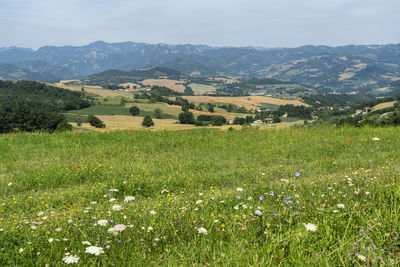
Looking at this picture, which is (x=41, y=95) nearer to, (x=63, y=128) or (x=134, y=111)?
(x=134, y=111)

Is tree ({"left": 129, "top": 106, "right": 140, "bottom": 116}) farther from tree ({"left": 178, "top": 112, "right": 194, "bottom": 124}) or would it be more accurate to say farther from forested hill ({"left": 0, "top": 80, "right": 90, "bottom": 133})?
forested hill ({"left": 0, "top": 80, "right": 90, "bottom": 133})

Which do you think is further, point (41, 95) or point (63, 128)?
point (41, 95)

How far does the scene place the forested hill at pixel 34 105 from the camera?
214 ft

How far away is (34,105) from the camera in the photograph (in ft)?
446

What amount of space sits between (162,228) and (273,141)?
1055cm

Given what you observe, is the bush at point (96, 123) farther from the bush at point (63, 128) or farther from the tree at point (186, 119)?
Answer: the bush at point (63, 128)

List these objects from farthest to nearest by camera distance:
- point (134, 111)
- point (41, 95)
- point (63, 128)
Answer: point (41, 95)
point (134, 111)
point (63, 128)

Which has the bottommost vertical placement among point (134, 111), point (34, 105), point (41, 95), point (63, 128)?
point (134, 111)

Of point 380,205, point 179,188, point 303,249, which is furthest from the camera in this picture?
point 179,188

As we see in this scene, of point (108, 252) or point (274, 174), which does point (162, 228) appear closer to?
point (108, 252)

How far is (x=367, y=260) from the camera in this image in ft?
9.20

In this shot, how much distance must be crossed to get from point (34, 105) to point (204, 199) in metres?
157

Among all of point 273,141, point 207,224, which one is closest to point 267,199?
point 207,224

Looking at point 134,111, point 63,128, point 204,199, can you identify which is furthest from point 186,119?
point 204,199
